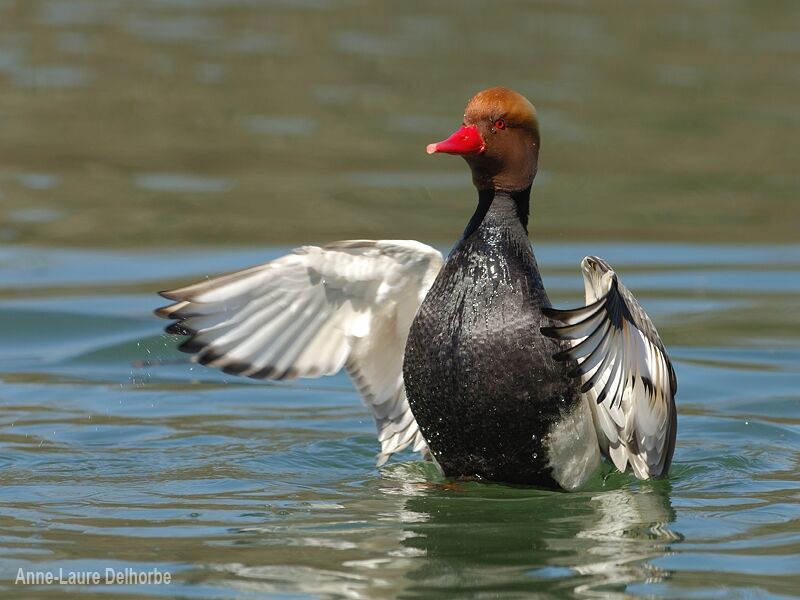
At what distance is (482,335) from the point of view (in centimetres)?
712

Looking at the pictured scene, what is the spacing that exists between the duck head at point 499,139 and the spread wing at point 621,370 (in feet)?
2.07

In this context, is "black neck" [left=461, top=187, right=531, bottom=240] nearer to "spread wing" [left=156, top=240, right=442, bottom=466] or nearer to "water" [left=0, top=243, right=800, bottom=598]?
"spread wing" [left=156, top=240, right=442, bottom=466]

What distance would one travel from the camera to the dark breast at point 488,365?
7.10 metres

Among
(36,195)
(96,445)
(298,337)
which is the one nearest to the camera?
(298,337)

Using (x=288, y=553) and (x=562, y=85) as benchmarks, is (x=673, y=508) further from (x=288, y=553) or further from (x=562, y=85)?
(x=562, y=85)

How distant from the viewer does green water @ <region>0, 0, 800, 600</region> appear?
21.3 ft

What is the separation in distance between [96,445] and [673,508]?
3146 millimetres

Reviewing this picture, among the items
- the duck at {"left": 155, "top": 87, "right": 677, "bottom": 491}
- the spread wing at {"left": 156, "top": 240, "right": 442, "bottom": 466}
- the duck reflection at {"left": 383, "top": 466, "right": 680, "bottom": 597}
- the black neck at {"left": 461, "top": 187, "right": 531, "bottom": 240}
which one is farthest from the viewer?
the spread wing at {"left": 156, "top": 240, "right": 442, "bottom": 466}

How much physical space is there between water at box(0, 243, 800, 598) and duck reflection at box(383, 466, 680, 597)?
1cm

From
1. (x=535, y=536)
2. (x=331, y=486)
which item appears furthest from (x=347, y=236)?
(x=535, y=536)

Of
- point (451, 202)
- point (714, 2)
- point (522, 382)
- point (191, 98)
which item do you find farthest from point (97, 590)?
point (714, 2)

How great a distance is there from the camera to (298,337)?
782 cm

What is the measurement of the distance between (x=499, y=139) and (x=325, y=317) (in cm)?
135

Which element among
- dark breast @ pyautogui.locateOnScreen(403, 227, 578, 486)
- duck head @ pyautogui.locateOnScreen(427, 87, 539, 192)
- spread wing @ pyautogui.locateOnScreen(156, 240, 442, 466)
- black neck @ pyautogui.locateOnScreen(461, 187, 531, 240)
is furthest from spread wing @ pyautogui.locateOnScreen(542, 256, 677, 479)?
spread wing @ pyautogui.locateOnScreen(156, 240, 442, 466)
